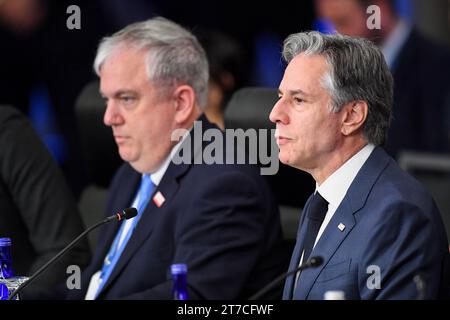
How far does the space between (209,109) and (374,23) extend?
1.01 metres

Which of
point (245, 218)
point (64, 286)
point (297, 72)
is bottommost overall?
point (64, 286)

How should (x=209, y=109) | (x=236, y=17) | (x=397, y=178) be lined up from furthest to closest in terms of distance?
(x=236, y=17) < (x=209, y=109) < (x=397, y=178)

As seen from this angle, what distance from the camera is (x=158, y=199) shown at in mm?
3389

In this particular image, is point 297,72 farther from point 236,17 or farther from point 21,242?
point 236,17

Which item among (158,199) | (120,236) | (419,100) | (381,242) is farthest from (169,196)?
(419,100)

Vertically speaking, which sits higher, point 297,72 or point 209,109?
point 297,72

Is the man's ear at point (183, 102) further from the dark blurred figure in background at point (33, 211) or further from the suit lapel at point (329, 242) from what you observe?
the suit lapel at point (329, 242)

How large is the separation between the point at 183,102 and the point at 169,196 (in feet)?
1.10

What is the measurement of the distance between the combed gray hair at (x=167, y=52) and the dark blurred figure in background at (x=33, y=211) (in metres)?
0.41

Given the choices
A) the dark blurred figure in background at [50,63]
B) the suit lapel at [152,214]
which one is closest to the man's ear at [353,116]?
the suit lapel at [152,214]

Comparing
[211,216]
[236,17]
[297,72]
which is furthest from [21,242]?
[236,17]

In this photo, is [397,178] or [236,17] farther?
[236,17]

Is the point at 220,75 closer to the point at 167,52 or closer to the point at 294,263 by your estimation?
the point at 167,52

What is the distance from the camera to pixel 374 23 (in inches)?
139
